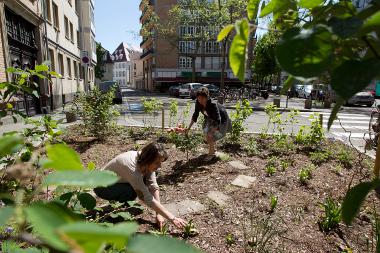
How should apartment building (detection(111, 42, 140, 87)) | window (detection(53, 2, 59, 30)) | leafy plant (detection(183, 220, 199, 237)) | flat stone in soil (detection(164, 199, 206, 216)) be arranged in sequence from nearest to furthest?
1. leafy plant (detection(183, 220, 199, 237))
2. flat stone in soil (detection(164, 199, 206, 216))
3. window (detection(53, 2, 59, 30))
4. apartment building (detection(111, 42, 140, 87))

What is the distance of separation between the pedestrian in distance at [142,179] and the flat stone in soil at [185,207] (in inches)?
14.2

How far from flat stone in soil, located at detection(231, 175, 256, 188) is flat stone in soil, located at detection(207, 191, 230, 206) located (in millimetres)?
465

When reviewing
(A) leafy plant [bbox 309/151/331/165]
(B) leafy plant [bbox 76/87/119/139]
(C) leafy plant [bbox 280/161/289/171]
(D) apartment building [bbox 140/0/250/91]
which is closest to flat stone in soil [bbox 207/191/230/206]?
(C) leafy plant [bbox 280/161/289/171]

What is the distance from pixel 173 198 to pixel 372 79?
4.23 m

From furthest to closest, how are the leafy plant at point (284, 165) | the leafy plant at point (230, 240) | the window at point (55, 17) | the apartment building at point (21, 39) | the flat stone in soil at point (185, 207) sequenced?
the window at point (55, 17), the apartment building at point (21, 39), the leafy plant at point (284, 165), the flat stone in soil at point (185, 207), the leafy plant at point (230, 240)

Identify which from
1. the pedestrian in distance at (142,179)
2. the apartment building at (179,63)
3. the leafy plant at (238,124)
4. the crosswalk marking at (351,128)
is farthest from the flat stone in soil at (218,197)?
the apartment building at (179,63)

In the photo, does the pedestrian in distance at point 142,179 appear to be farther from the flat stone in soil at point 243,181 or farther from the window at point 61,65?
the window at point 61,65

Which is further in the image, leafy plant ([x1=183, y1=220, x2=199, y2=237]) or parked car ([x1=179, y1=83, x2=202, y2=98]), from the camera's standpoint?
parked car ([x1=179, y1=83, x2=202, y2=98])

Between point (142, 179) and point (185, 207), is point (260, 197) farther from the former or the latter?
point (142, 179)

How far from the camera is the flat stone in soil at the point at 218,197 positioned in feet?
14.4

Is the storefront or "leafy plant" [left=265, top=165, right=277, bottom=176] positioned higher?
the storefront

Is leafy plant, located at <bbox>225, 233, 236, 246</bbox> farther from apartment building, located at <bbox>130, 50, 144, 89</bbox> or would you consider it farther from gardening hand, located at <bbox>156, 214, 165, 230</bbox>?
apartment building, located at <bbox>130, 50, 144, 89</bbox>

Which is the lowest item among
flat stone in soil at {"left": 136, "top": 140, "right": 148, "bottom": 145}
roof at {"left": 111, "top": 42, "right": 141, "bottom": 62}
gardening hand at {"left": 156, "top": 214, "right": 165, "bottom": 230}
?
gardening hand at {"left": 156, "top": 214, "right": 165, "bottom": 230}

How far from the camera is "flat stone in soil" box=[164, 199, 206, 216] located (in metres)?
4.13
